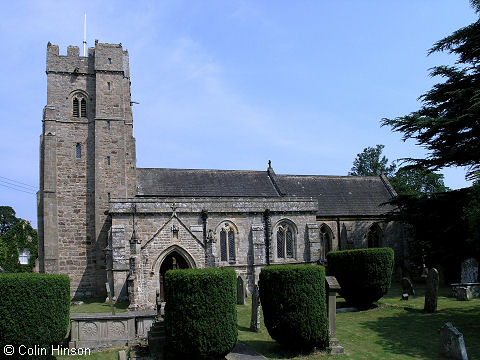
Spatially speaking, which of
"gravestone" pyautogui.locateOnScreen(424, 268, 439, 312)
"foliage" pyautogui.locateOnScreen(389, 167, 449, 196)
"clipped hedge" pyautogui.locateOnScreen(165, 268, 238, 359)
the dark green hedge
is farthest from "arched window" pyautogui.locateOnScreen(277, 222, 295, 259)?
"foliage" pyautogui.locateOnScreen(389, 167, 449, 196)

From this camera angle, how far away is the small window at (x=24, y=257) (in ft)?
135

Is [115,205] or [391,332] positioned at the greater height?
[115,205]

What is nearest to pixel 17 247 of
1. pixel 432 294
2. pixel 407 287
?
pixel 407 287

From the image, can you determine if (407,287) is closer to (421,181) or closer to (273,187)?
(273,187)

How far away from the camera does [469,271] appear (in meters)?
28.7

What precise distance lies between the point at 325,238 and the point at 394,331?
56.5 feet

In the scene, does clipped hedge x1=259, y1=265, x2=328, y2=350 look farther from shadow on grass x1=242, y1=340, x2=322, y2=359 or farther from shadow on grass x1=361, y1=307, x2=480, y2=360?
shadow on grass x1=361, y1=307, x2=480, y2=360

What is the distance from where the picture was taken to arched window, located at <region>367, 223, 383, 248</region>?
36.1 m

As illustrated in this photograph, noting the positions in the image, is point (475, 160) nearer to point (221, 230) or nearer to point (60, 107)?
point (221, 230)

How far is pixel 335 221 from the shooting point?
→ 35.1 m

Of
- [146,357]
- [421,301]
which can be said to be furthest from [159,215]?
[421,301]

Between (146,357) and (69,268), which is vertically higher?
(69,268)

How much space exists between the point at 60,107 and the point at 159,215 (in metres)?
10.8

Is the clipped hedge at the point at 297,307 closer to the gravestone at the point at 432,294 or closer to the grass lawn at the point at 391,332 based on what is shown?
the grass lawn at the point at 391,332
